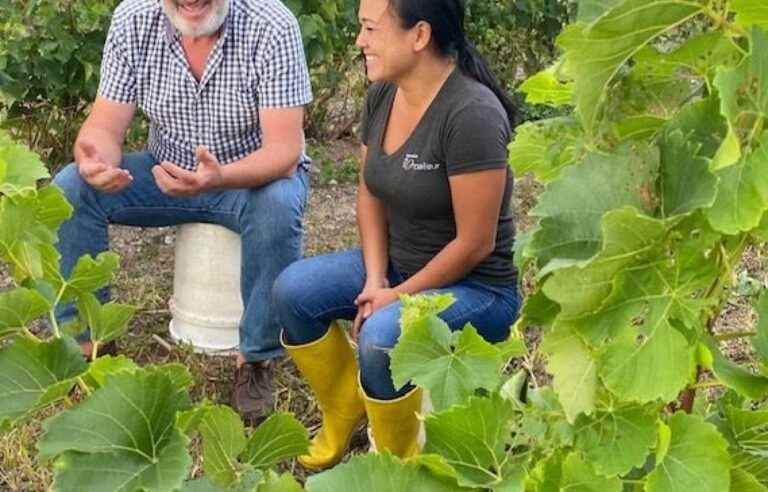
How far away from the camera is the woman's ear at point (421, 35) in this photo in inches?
110

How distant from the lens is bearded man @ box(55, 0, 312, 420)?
10.8ft

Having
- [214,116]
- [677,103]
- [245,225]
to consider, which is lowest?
[245,225]

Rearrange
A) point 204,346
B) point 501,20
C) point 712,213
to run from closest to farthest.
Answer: point 712,213 → point 204,346 → point 501,20

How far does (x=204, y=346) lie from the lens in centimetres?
367

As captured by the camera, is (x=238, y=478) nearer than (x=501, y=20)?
Yes

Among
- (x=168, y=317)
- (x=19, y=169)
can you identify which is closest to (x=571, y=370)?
(x=19, y=169)

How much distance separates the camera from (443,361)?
1.20 meters

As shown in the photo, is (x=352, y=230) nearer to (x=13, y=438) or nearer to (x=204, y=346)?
(x=204, y=346)

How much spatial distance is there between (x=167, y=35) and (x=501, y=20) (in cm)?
281

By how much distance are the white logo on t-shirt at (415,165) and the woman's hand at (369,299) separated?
292 mm

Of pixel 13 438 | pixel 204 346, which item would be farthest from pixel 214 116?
pixel 13 438

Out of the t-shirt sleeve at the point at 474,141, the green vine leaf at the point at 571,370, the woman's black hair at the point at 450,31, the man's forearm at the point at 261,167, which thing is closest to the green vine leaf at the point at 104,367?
the green vine leaf at the point at 571,370

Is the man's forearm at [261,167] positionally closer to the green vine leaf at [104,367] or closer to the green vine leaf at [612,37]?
the green vine leaf at [104,367]

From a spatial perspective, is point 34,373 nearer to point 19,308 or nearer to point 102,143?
point 19,308
